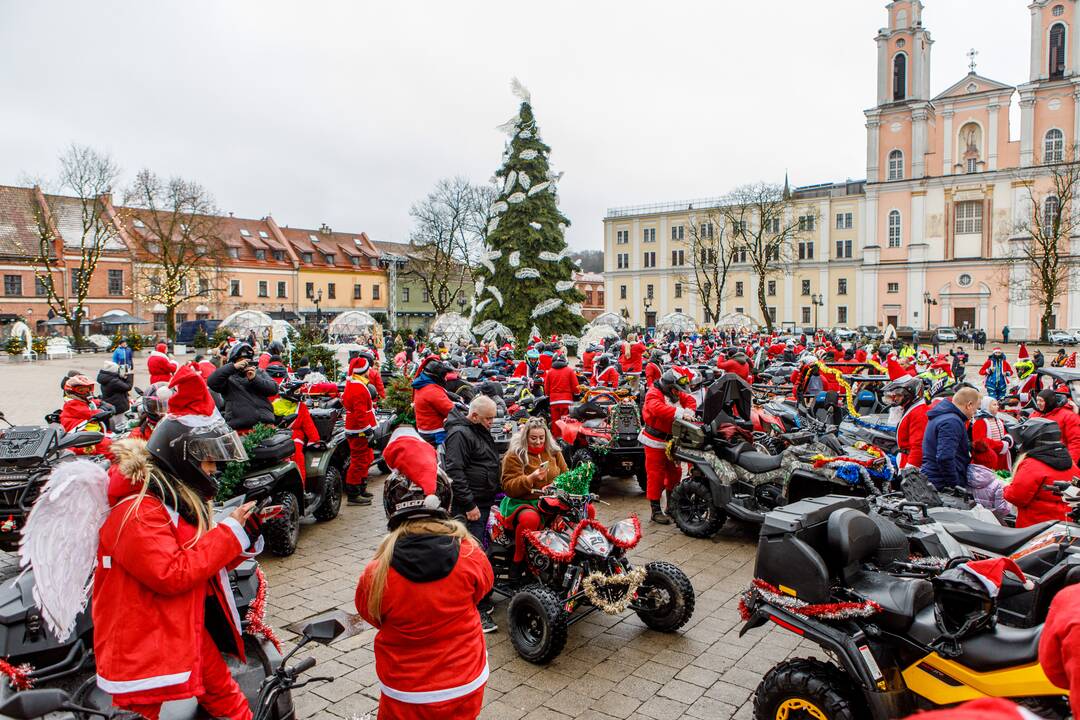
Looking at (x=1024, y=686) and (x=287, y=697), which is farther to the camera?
(x=287, y=697)

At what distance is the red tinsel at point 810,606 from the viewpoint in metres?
3.60

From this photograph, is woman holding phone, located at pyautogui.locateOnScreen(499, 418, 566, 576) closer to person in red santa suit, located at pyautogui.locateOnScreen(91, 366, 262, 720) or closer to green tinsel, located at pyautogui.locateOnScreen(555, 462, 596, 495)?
green tinsel, located at pyautogui.locateOnScreen(555, 462, 596, 495)

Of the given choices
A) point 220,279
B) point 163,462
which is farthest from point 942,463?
point 220,279

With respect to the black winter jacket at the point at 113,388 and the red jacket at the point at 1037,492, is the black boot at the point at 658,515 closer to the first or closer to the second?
the red jacket at the point at 1037,492

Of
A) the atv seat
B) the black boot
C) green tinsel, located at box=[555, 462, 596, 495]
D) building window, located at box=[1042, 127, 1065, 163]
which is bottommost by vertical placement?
the black boot

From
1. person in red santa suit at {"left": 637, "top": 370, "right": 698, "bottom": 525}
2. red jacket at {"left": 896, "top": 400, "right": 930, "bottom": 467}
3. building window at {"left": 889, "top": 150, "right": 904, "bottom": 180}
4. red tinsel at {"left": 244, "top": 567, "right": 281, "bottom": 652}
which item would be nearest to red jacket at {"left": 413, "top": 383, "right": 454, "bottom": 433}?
person in red santa suit at {"left": 637, "top": 370, "right": 698, "bottom": 525}

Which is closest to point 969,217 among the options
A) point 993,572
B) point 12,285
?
point 993,572

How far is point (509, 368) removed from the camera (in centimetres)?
2011

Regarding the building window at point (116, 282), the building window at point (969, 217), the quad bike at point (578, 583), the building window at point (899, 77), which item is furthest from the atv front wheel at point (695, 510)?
the building window at point (899, 77)

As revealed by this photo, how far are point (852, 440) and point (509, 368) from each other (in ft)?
38.3

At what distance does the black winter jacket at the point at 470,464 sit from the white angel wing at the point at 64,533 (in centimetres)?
323

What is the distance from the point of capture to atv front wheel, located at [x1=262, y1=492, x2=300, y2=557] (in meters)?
7.31

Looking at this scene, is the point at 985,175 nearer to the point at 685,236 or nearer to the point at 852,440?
the point at 685,236

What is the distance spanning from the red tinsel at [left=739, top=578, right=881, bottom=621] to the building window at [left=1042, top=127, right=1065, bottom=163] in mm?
65110
